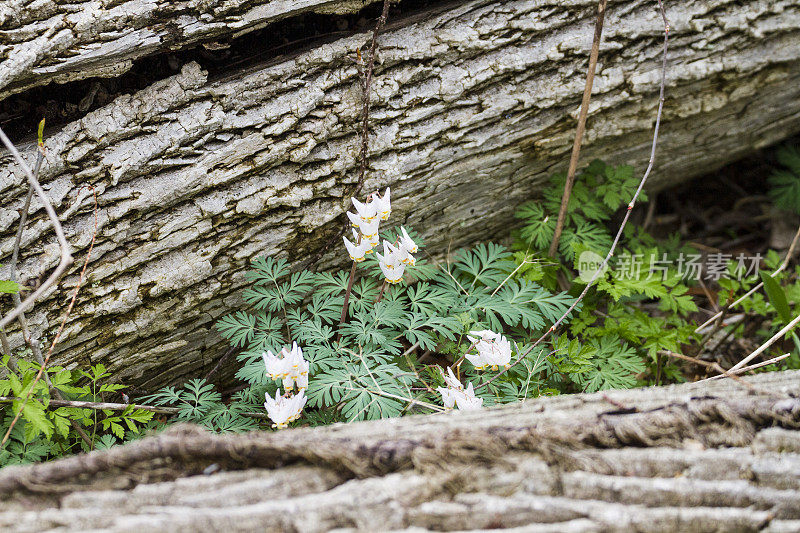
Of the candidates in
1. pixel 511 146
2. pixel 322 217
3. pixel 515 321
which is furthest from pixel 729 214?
pixel 322 217

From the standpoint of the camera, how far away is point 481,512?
1.33 m

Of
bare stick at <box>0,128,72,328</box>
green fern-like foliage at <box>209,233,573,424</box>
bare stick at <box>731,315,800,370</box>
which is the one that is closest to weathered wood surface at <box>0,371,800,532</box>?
bare stick at <box>0,128,72,328</box>

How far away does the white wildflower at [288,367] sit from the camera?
2.11 meters

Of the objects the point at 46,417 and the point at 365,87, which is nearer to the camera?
the point at 46,417

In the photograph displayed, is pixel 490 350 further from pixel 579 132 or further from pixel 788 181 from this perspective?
pixel 788 181

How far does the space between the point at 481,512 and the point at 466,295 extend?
1.51m

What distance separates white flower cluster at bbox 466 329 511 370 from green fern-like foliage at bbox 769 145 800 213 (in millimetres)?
2864

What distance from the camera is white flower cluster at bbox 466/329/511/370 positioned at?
2.35m

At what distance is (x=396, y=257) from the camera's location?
2.42m

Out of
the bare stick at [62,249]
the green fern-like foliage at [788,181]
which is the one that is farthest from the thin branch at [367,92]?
the green fern-like foliage at [788,181]

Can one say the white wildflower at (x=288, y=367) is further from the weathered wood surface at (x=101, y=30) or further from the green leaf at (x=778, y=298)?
the green leaf at (x=778, y=298)

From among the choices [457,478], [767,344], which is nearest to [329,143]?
[457,478]

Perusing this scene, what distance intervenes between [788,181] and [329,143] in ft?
11.3

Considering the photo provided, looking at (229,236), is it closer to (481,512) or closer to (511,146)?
(511,146)
